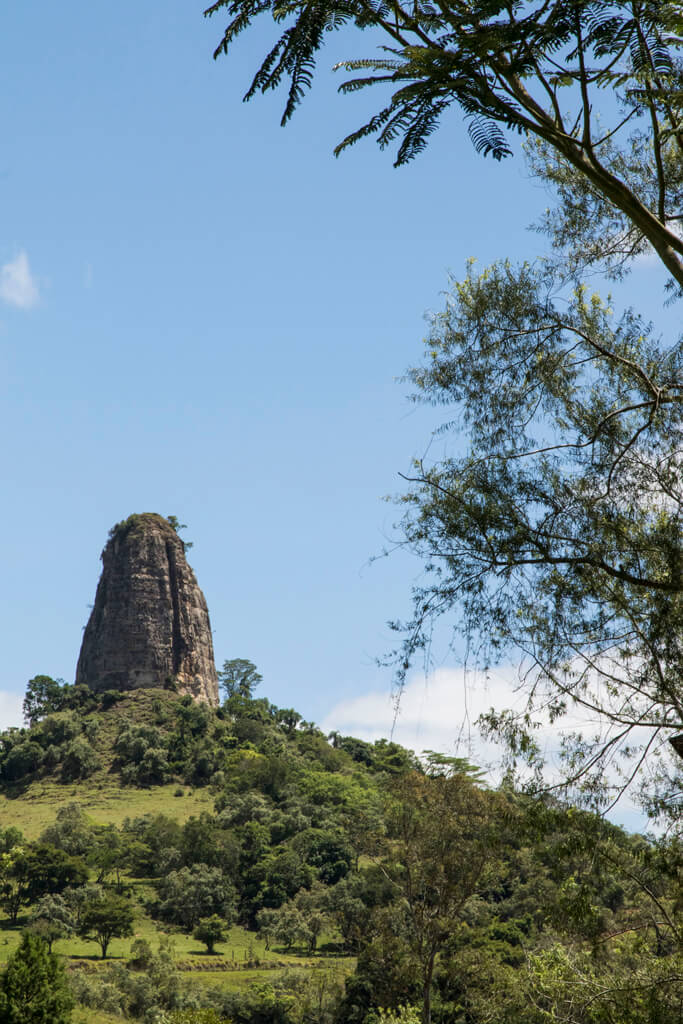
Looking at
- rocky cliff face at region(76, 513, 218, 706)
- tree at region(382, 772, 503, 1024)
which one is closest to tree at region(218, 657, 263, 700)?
rocky cliff face at region(76, 513, 218, 706)

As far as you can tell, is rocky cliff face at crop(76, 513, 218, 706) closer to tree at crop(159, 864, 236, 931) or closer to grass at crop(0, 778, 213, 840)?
grass at crop(0, 778, 213, 840)

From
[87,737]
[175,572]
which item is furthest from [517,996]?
[175,572]

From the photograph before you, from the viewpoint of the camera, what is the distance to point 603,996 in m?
9.67

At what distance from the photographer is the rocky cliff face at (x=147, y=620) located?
88125 millimetres

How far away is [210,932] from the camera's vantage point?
36.5m

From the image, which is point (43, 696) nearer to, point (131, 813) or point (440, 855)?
point (131, 813)

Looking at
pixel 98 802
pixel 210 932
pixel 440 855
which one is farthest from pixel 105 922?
pixel 98 802

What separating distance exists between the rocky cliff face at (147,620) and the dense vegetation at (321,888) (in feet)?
40.2

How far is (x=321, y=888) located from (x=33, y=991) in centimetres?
2390

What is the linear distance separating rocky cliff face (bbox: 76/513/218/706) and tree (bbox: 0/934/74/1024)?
66.2m

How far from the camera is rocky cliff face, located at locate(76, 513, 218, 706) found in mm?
88125

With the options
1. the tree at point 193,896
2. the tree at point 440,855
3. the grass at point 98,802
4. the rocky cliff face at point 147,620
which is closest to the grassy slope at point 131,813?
the grass at point 98,802

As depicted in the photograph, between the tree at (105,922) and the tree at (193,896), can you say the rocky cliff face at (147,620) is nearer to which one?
the tree at (193,896)

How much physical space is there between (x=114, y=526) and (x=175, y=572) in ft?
27.9
